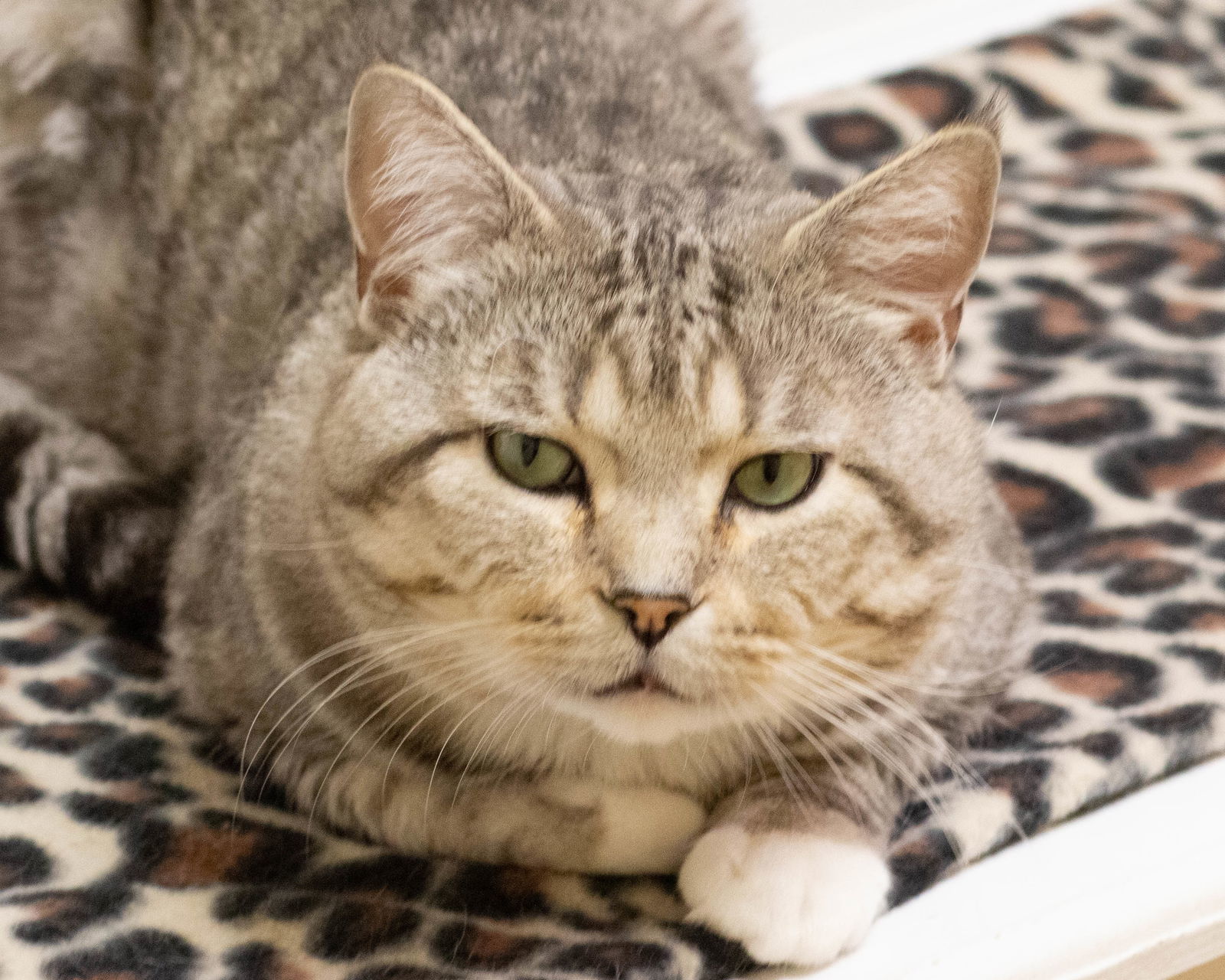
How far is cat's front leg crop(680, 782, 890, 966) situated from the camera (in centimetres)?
122

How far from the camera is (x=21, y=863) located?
1348mm

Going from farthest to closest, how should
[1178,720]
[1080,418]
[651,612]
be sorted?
[1080,418] < [1178,720] < [651,612]

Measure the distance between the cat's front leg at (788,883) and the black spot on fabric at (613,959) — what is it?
6cm

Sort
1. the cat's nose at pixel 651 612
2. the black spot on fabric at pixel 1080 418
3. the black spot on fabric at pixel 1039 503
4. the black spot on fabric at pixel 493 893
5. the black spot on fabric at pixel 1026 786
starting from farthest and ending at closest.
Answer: the black spot on fabric at pixel 1080 418
the black spot on fabric at pixel 1039 503
the black spot on fabric at pixel 1026 786
the black spot on fabric at pixel 493 893
the cat's nose at pixel 651 612

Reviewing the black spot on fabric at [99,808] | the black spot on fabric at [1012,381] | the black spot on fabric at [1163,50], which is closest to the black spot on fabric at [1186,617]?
the black spot on fabric at [1012,381]

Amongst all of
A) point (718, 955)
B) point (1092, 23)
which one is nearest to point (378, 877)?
point (718, 955)

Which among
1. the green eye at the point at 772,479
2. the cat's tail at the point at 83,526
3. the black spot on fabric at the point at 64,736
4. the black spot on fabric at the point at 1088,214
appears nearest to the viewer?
the green eye at the point at 772,479

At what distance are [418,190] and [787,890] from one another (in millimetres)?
701

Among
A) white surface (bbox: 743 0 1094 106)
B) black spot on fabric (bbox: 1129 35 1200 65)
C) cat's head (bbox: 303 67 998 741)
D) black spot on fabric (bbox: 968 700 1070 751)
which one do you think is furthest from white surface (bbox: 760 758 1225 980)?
black spot on fabric (bbox: 1129 35 1200 65)

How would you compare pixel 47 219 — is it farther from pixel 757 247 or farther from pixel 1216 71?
pixel 1216 71

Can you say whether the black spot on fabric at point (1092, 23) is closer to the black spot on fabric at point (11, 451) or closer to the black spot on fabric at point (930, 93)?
the black spot on fabric at point (930, 93)

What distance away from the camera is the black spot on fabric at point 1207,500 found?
1.94m

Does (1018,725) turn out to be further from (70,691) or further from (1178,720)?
(70,691)

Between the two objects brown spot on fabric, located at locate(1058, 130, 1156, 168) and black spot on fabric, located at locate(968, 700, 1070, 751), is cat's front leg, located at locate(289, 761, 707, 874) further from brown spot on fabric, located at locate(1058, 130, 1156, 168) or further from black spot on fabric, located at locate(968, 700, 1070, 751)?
brown spot on fabric, located at locate(1058, 130, 1156, 168)
